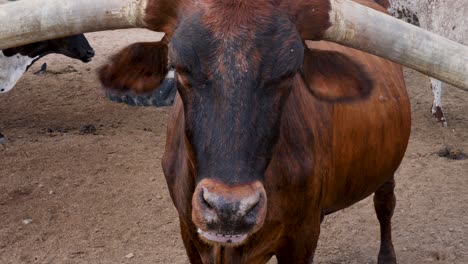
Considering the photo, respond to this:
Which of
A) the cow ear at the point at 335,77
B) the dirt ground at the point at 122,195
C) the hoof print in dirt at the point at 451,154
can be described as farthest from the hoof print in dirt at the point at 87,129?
the cow ear at the point at 335,77

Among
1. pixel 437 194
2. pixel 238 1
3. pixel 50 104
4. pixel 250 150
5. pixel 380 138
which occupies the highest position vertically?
pixel 238 1

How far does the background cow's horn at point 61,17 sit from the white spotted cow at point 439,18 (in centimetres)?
438

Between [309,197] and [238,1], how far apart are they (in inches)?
36.7

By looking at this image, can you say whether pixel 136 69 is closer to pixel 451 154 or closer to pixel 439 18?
pixel 451 154

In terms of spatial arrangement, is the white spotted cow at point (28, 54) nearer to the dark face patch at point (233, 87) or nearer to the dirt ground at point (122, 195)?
the dirt ground at point (122, 195)

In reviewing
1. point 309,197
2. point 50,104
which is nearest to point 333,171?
point 309,197

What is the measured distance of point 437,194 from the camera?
5.36 metres

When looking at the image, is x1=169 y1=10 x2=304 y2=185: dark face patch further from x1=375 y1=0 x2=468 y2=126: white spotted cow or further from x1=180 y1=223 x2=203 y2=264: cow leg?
x1=375 y1=0 x2=468 y2=126: white spotted cow

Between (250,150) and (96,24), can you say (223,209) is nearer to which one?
(250,150)

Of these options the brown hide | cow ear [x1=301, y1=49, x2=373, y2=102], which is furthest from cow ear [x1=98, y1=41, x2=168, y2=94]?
cow ear [x1=301, y1=49, x2=373, y2=102]

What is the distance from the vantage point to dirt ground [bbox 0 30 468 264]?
14.9 ft

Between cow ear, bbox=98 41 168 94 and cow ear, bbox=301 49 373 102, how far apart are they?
1.88 ft

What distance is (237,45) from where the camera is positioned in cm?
221

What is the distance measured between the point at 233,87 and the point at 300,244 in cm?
102
